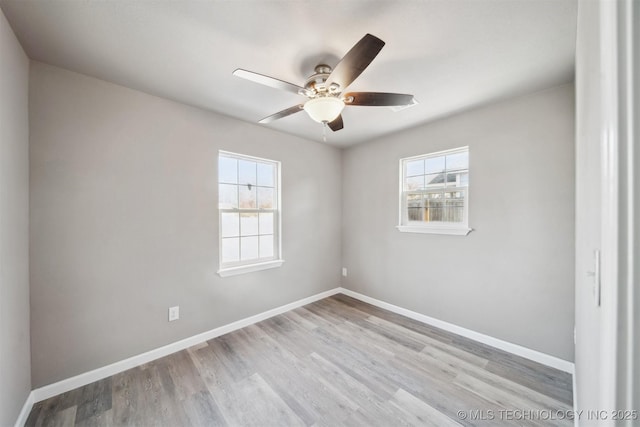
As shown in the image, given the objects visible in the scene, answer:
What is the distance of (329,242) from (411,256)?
1.28 metres

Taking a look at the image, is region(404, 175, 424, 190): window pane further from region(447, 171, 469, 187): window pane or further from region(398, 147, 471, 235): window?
region(447, 171, 469, 187): window pane

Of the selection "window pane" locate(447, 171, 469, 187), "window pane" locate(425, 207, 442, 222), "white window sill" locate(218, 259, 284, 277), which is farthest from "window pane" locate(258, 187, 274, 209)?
"window pane" locate(447, 171, 469, 187)

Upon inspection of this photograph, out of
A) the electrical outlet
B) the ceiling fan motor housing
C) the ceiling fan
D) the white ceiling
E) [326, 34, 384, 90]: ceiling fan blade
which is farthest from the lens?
the electrical outlet

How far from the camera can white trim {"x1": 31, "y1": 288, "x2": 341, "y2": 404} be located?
5.92 ft

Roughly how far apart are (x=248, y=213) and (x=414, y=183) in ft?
7.08

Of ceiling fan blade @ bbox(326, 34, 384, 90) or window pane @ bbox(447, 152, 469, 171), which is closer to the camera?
ceiling fan blade @ bbox(326, 34, 384, 90)

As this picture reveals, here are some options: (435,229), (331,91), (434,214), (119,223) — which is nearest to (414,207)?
(434,214)

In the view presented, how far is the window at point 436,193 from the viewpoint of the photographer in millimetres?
2717

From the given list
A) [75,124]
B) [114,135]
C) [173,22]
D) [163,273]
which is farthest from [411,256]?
[75,124]

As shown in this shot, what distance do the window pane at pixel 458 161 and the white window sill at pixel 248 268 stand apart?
7.83 feet

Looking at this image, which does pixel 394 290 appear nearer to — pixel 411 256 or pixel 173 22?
pixel 411 256

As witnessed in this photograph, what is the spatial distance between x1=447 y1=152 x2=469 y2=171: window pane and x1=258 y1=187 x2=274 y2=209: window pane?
7.27 feet

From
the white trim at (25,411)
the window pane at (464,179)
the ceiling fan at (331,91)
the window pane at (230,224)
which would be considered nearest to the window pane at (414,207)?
the window pane at (464,179)

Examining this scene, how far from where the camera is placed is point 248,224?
118 inches
